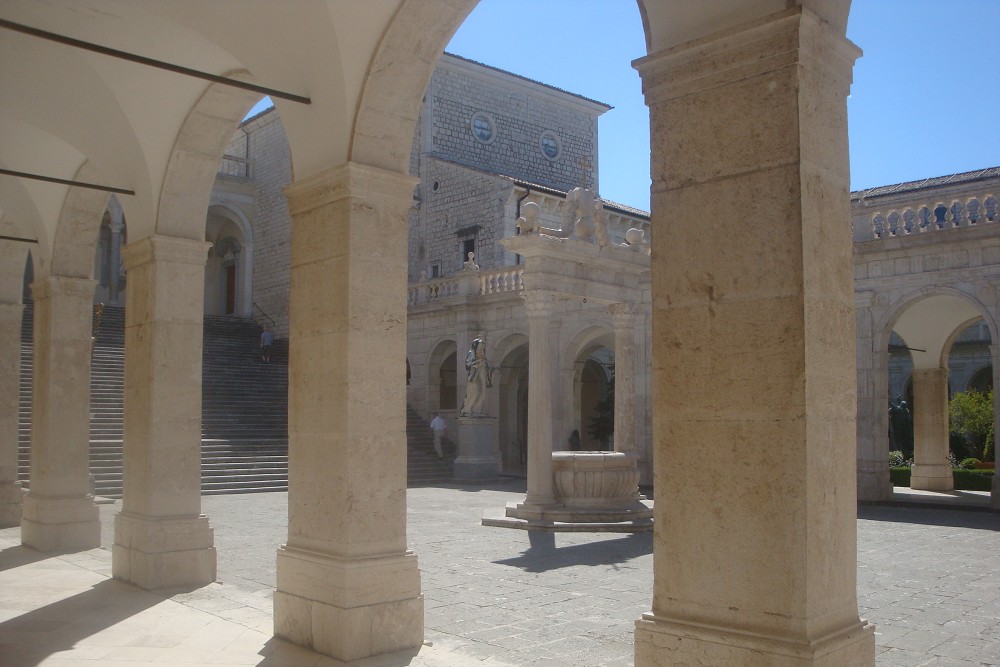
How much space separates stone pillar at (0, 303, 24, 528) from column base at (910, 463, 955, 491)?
16064 millimetres

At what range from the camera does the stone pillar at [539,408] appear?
40.3 feet

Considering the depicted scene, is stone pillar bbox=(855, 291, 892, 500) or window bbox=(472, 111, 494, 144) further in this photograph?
window bbox=(472, 111, 494, 144)

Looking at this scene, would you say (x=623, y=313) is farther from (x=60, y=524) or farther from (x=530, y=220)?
(x=60, y=524)

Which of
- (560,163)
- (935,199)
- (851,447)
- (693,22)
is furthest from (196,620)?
(560,163)

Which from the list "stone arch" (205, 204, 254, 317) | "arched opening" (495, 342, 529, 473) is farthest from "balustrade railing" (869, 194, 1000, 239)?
"stone arch" (205, 204, 254, 317)

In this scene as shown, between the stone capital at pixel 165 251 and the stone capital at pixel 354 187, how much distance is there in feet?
7.13

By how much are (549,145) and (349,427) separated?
91.7ft

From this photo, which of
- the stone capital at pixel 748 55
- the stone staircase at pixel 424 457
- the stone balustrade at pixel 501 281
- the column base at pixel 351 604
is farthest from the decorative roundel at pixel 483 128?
the stone capital at pixel 748 55

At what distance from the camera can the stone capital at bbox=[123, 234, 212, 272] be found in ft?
24.7

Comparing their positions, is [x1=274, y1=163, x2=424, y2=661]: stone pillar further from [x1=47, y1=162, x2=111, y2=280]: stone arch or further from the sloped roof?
the sloped roof

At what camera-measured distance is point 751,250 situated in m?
3.32

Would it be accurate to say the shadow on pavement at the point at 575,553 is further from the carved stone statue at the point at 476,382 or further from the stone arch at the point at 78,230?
the carved stone statue at the point at 476,382

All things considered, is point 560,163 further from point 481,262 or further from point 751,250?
point 751,250

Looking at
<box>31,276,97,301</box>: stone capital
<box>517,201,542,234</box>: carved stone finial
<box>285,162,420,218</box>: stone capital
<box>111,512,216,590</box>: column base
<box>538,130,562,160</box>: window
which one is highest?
<box>538,130,562,160</box>: window
